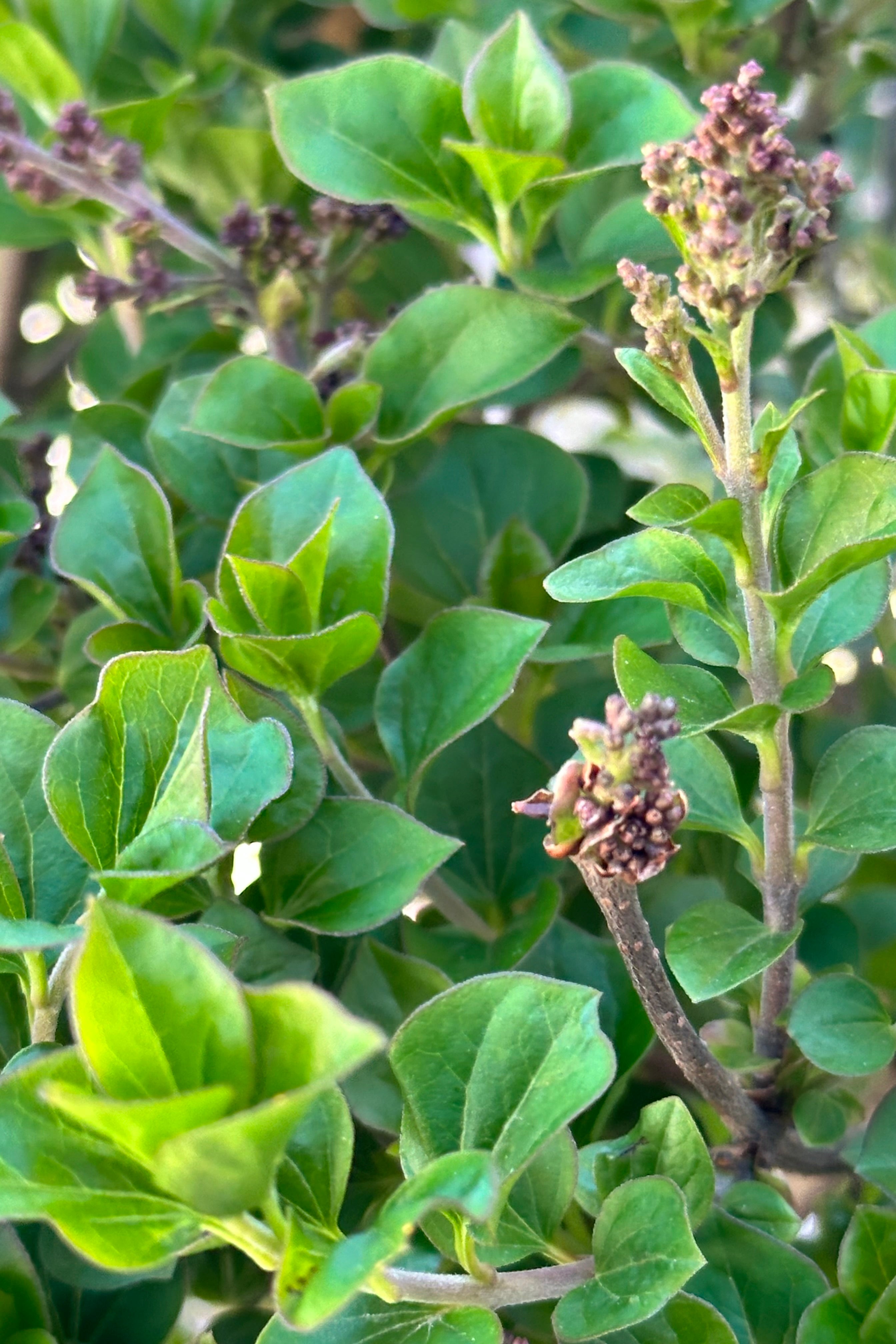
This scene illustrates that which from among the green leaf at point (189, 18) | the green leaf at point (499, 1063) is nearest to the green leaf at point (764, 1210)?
the green leaf at point (499, 1063)

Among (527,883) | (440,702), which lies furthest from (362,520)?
(527,883)

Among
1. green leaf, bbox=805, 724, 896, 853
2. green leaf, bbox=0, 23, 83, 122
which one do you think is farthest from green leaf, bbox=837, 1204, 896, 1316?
green leaf, bbox=0, 23, 83, 122

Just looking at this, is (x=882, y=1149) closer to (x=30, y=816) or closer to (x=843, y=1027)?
(x=843, y=1027)

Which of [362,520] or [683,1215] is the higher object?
[362,520]

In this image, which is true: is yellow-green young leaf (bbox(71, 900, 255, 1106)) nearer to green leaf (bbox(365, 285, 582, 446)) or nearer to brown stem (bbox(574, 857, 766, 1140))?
brown stem (bbox(574, 857, 766, 1140))

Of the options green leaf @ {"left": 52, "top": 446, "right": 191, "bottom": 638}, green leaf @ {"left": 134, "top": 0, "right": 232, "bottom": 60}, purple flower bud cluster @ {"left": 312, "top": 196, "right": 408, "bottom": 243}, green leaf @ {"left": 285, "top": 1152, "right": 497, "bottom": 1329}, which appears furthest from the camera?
green leaf @ {"left": 134, "top": 0, "right": 232, "bottom": 60}

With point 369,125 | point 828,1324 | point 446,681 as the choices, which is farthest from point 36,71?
point 828,1324

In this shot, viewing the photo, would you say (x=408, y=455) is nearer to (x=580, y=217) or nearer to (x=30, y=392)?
(x=580, y=217)
